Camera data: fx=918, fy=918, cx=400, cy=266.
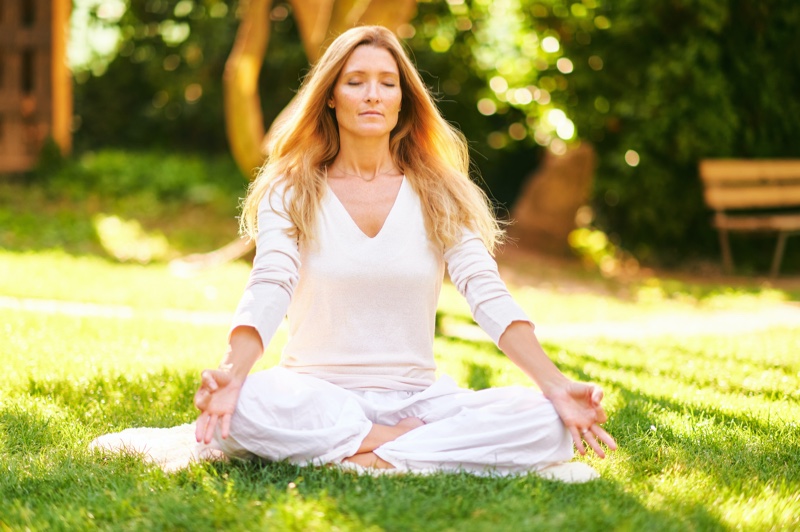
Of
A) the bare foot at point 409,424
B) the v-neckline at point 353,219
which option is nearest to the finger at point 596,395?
the bare foot at point 409,424

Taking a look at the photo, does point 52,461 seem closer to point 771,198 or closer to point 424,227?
point 424,227

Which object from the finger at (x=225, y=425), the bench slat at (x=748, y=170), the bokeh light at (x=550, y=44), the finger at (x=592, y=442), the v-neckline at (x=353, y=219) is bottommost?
the finger at (x=592, y=442)

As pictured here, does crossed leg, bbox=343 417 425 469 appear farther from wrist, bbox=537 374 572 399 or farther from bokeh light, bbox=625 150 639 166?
bokeh light, bbox=625 150 639 166

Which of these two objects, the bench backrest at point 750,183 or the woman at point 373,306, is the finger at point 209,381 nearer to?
the woman at point 373,306

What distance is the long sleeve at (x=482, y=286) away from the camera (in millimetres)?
3264

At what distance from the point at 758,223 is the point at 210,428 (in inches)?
378

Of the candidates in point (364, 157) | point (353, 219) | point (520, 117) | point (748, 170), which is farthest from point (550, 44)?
point (353, 219)

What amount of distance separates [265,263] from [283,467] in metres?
0.71

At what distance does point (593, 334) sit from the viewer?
730 cm

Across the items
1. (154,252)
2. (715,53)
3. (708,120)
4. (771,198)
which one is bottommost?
(154,252)

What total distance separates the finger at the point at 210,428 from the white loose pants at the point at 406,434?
0.17 meters

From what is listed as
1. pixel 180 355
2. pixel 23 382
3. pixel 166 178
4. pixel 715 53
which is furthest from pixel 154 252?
pixel 715 53

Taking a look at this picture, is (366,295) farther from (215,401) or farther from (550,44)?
(550,44)

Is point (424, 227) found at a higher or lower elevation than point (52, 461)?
higher
